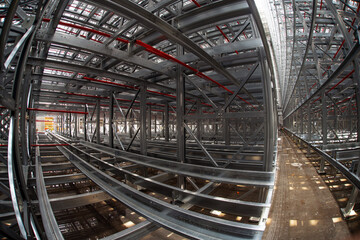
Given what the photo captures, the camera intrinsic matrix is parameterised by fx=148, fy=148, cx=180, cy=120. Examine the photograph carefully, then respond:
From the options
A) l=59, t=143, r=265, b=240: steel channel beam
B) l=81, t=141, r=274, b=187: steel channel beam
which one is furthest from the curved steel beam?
l=59, t=143, r=265, b=240: steel channel beam

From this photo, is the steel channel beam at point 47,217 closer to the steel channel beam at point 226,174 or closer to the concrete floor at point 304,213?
the steel channel beam at point 226,174

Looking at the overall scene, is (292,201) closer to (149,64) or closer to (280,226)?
(280,226)

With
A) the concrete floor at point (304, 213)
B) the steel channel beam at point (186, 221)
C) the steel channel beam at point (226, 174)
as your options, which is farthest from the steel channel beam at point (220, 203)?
the concrete floor at point (304, 213)

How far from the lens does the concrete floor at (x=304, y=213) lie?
2.19 meters

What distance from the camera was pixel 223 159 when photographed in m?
4.04

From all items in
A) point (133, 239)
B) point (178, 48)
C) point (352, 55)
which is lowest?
point (133, 239)

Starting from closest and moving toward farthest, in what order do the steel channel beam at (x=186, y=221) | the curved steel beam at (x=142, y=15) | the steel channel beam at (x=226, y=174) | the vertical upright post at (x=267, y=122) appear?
the steel channel beam at (x=186, y=221), the curved steel beam at (x=142, y=15), the steel channel beam at (x=226, y=174), the vertical upright post at (x=267, y=122)

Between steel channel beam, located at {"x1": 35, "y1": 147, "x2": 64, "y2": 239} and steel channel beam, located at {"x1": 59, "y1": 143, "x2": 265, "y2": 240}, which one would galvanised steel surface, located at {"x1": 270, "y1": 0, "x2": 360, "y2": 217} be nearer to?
steel channel beam, located at {"x1": 59, "y1": 143, "x2": 265, "y2": 240}

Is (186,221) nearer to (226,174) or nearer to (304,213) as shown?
(226,174)

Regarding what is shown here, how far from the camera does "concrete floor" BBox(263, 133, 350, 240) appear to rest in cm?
219

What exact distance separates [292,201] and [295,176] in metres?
1.87

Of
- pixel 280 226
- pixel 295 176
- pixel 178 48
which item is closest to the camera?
pixel 280 226

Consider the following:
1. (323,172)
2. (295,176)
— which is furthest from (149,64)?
(323,172)

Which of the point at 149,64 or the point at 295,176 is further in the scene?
the point at 295,176
